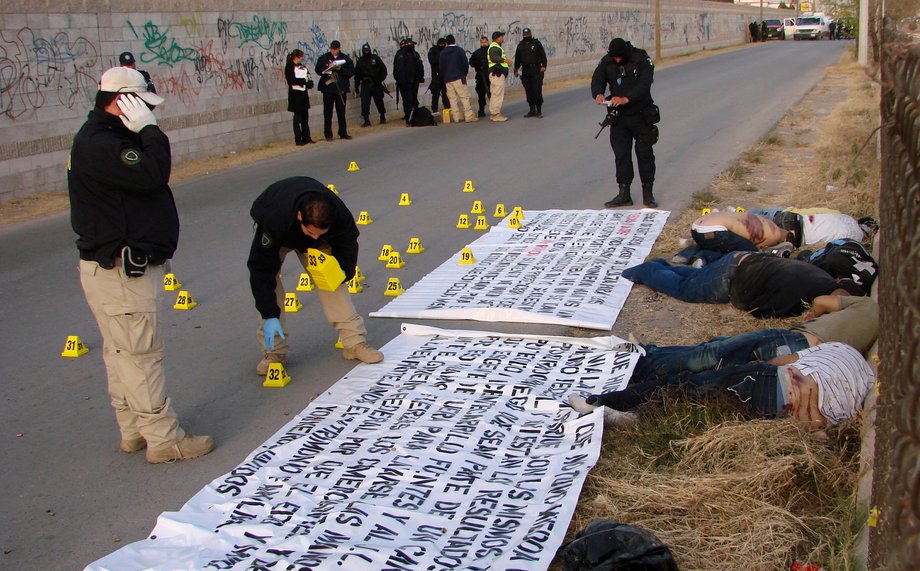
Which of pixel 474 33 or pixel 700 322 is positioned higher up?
A: pixel 474 33

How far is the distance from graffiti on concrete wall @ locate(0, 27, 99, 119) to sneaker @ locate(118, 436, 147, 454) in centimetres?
915

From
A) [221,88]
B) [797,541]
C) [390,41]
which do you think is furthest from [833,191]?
[390,41]

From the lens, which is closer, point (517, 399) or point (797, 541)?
point (797, 541)

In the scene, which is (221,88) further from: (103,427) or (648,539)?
(648,539)

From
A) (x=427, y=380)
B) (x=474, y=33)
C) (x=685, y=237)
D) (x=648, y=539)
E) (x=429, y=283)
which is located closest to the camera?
(x=648, y=539)

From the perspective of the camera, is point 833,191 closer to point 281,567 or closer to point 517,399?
point 517,399

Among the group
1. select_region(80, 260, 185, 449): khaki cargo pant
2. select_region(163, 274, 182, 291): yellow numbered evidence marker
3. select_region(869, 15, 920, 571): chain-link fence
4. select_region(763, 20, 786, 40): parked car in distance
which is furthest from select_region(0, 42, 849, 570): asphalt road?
select_region(763, 20, 786, 40): parked car in distance

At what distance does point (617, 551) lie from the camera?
339 cm

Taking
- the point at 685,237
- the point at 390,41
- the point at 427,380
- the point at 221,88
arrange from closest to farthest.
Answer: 1. the point at 427,380
2. the point at 685,237
3. the point at 221,88
4. the point at 390,41

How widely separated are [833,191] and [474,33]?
1915 centimetres

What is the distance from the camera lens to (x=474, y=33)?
27.8 meters

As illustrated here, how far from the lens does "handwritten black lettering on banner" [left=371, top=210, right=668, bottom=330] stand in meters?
6.94

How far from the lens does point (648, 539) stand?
134 inches

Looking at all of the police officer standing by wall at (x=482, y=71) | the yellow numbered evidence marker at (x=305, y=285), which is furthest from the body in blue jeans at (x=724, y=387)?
the police officer standing by wall at (x=482, y=71)
